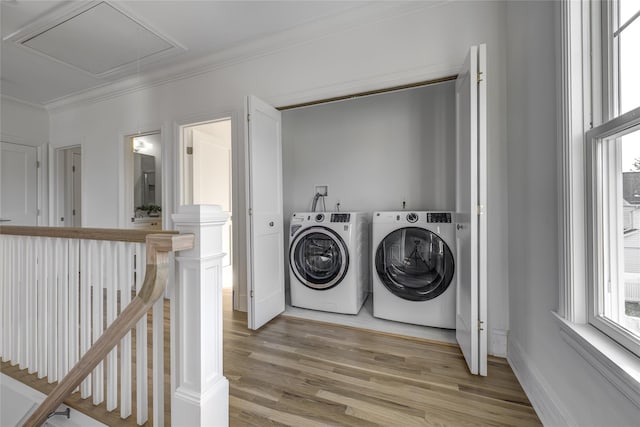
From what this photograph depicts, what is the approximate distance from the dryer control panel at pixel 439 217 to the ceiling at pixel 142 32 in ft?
5.43

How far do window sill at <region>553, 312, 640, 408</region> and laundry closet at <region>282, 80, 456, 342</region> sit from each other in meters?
1.29

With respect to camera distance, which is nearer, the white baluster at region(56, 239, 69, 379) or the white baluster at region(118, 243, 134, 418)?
the white baluster at region(118, 243, 134, 418)

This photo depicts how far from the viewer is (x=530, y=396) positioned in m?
1.35

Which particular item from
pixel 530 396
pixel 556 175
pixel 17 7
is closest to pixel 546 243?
pixel 556 175

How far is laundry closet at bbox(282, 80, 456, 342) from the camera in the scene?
262 centimetres

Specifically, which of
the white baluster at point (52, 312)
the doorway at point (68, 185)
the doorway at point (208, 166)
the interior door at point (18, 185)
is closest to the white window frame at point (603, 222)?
the white baluster at point (52, 312)

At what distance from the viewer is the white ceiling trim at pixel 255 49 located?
6.66 ft

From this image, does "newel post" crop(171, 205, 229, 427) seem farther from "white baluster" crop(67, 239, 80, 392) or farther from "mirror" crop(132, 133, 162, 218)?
"mirror" crop(132, 133, 162, 218)

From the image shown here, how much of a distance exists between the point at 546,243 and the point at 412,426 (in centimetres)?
107

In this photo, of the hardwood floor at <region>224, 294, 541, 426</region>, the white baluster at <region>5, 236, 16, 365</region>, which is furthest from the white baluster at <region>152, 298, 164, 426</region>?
the white baluster at <region>5, 236, 16, 365</region>

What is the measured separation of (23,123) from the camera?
3.71 metres

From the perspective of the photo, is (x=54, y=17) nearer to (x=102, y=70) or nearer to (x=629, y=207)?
(x=102, y=70)

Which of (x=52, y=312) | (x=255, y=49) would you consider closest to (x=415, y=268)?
(x=52, y=312)

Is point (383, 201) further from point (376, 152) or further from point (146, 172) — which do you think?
point (146, 172)
